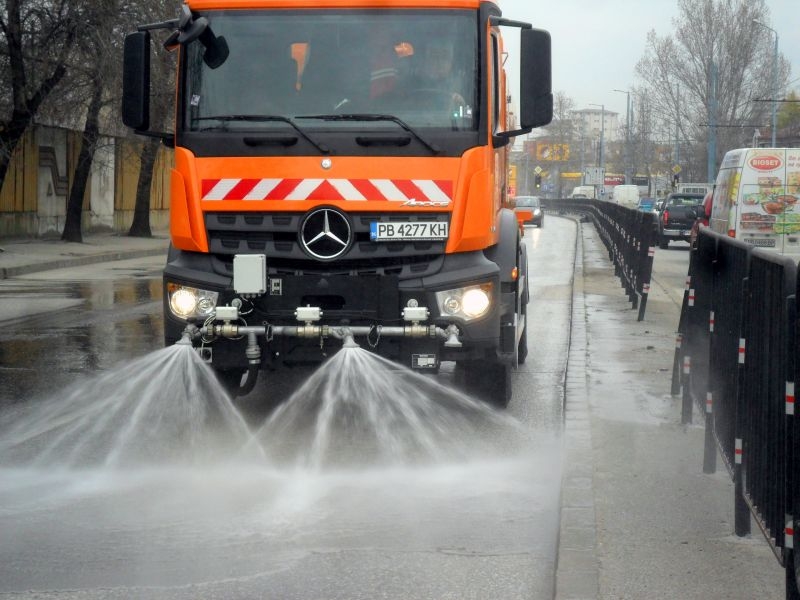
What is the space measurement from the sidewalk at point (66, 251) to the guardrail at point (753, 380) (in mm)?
19496

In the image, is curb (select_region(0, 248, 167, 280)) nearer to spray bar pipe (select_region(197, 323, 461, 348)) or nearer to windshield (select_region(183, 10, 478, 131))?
windshield (select_region(183, 10, 478, 131))

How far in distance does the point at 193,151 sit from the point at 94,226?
35076 millimetres

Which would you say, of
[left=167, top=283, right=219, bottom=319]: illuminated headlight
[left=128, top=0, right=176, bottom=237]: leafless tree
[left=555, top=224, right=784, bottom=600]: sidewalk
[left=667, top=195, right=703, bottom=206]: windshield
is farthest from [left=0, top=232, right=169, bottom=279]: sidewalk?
A: [left=555, top=224, right=784, bottom=600]: sidewalk

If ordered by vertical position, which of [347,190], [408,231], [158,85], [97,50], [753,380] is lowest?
[753,380]

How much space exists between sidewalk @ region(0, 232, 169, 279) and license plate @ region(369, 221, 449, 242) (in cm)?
1779

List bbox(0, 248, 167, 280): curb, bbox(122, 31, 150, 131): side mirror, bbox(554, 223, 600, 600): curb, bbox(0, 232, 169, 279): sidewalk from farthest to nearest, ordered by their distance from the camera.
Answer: bbox(0, 232, 169, 279): sidewalk < bbox(0, 248, 167, 280): curb < bbox(122, 31, 150, 131): side mirror < bbox(554, 223, 600, 600): curb

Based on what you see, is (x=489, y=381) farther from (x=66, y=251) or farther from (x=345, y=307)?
(x=66, y=251)

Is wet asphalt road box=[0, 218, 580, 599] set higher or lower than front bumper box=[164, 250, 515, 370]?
lower

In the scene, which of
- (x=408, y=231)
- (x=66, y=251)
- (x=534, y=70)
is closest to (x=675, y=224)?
(x=66, y=251)

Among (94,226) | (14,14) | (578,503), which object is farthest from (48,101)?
(578,503)

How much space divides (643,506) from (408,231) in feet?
8.55

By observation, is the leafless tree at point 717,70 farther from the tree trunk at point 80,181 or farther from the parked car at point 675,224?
the tree trunk at point 80,181

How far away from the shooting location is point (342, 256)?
837cm

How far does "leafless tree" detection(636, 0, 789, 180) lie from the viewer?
8094 centimetres
